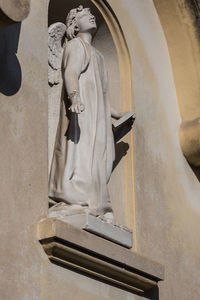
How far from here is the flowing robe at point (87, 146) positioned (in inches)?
280

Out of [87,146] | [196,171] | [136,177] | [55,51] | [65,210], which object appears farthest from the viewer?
[196,171]

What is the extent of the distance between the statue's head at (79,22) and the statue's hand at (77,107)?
3.44 ft

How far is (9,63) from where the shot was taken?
22.1ft

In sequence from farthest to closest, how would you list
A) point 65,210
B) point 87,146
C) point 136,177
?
point 136,177
point 87,146
point 65,210

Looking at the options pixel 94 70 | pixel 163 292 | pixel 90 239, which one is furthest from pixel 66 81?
pixel 163 292

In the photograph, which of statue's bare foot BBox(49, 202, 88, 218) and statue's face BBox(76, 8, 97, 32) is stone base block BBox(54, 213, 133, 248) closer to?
statue's bare foot BBox(49, 202, 88, 218)

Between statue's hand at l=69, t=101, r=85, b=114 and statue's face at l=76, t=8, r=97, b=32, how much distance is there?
107cm

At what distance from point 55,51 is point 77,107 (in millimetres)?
992

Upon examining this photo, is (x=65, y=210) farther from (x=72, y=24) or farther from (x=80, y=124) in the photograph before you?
(x=72, y=24)

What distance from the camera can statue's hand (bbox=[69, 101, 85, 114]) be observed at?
6.91 m

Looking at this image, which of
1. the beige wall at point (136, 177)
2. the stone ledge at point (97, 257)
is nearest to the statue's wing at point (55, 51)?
the beige wall at point (136, 177)

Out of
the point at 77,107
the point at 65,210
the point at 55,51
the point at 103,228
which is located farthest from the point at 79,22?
the point at 103,228

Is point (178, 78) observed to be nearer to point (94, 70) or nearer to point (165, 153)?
point (165, 153)

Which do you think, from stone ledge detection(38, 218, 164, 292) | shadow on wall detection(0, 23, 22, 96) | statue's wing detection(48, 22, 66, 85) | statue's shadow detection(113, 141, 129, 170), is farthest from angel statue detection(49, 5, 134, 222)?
shadow on wall detection(0, 23, 22, 96)
